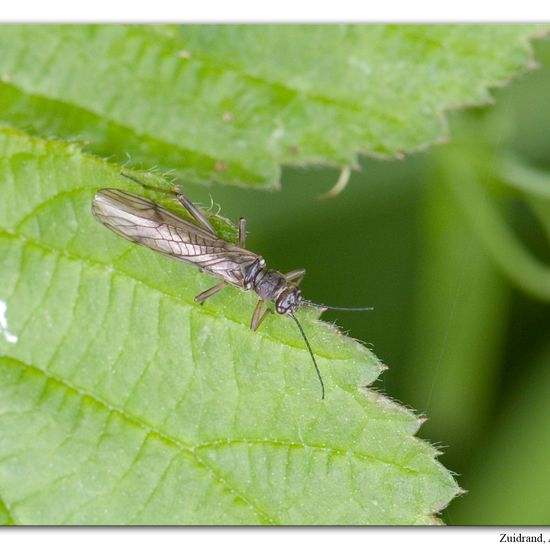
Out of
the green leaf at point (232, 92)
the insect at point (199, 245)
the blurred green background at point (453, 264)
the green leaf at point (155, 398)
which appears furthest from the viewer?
the blurred green background at point (453, 264)

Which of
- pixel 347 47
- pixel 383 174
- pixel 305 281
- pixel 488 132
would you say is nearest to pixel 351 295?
pixel 305 281

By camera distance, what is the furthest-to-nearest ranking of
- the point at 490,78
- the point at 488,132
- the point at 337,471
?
the point at 488,132 < the point at 490,78 < the point at 337,471

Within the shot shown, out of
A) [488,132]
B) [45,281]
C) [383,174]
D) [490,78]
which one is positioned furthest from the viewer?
[383,174]

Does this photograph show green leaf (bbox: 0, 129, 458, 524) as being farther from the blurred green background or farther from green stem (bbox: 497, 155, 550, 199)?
green stem (bbox: 497, 155, 550, 199)

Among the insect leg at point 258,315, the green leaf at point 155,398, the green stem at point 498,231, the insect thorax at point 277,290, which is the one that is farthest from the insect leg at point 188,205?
the green stem at point 498,231

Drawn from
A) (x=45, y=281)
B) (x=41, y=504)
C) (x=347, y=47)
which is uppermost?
(x=347, y=47)

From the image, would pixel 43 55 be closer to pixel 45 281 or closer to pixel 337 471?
pixel 45 281

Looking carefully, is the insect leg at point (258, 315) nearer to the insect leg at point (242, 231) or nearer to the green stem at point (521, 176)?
the insect leg at point (242, 231)
